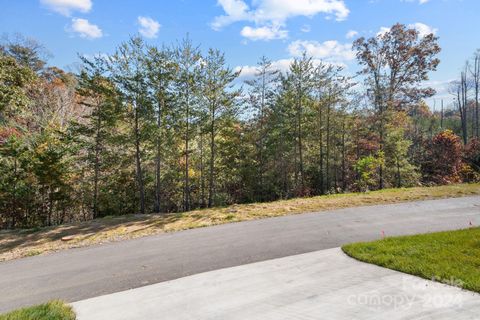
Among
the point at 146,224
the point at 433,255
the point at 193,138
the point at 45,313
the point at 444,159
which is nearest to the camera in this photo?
the point at 45,313

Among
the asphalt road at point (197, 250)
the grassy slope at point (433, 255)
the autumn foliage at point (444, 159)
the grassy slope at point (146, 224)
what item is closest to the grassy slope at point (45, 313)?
the asphalt road at point (197, 250)

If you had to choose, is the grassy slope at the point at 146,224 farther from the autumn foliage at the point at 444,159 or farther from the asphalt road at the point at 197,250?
the autumn foliage at the point at 444,159

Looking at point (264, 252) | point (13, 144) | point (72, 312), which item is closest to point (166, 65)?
point (13, 144)

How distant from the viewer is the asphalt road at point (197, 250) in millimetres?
4692

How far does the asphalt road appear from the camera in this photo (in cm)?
469

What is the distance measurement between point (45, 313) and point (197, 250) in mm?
2875

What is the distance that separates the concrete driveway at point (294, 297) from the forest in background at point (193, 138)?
8153mm

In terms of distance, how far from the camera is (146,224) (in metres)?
9.21

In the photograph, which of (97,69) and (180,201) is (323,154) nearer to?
(180,201)

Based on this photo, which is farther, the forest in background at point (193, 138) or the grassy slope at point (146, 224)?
the forest in background at point (193, 138)

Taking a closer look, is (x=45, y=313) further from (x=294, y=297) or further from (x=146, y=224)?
(x=146, y=224)

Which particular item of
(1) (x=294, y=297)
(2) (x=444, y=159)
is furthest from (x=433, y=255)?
(2) (x=444, y=159)

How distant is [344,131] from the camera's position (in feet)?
61.7

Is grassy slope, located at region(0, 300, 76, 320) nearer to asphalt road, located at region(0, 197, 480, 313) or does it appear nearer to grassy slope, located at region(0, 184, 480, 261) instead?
asphalt road, located at region(0, 197, 480, 313)
